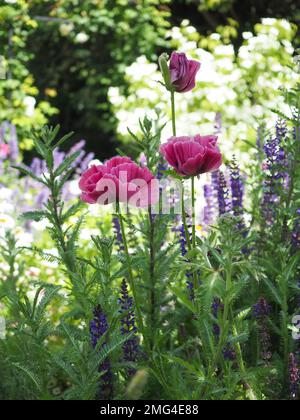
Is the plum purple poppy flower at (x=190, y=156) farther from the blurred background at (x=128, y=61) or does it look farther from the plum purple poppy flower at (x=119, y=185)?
the blurred background at (x=128, y=61)

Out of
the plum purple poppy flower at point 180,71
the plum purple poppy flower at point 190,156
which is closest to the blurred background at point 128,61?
the plum purple poppy flower at point 180,71

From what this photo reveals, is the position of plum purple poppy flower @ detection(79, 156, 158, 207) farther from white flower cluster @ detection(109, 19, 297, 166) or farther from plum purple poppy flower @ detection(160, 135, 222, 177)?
white flower cluster @ detection(109, 19, 297, 166)

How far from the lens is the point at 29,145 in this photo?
17.6 ft

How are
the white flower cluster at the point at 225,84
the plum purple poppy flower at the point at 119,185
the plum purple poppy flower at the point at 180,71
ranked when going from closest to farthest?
the plum purple poppy flower at the point at 119,185
the plum purple poppy flower at the point at 180,71
the white flower cluster at the point at 225,84

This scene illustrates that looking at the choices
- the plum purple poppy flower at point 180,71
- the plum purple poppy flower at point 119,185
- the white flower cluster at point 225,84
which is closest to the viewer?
the plum purple poppy flower at point 119,185

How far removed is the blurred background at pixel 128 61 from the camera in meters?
4.88

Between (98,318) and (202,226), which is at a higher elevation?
(202,226)

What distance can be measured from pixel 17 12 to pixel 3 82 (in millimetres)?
536

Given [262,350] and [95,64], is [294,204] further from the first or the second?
[95,64]

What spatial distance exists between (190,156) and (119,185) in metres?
0.15

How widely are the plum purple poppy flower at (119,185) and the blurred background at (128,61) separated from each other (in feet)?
7.97

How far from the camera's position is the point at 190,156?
51.6 inches
